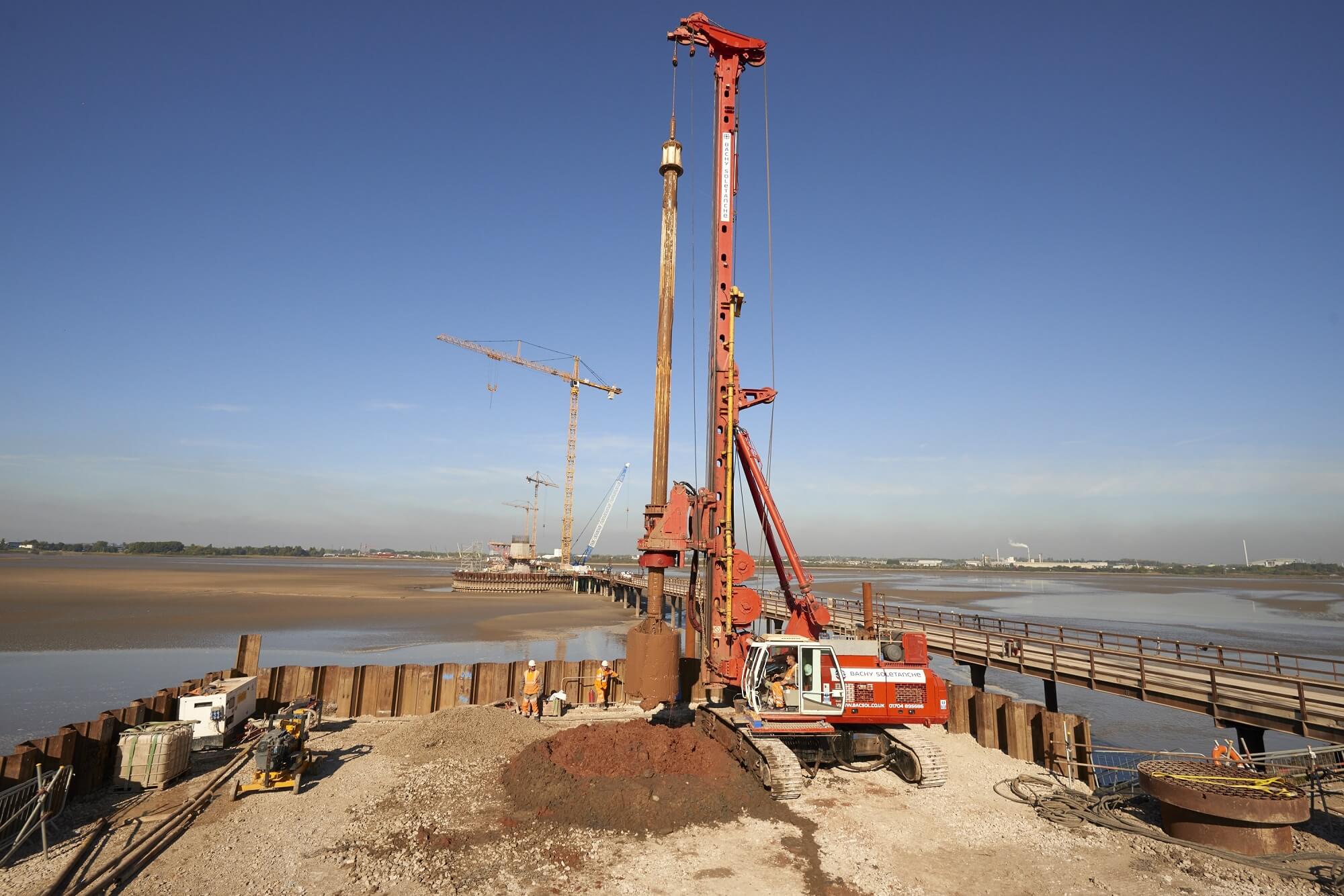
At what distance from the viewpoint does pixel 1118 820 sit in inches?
444

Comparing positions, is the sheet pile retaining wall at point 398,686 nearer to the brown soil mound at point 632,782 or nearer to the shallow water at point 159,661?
the shallow water at point 159,661

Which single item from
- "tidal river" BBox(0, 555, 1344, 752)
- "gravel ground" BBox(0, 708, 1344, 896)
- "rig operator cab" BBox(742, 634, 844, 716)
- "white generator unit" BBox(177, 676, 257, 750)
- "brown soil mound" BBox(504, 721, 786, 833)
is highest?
"rig operator cab" BBox(742, 634, 844, 716)

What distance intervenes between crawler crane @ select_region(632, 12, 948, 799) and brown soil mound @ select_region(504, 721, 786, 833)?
69 cm

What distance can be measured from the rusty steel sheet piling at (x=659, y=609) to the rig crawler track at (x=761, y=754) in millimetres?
1603

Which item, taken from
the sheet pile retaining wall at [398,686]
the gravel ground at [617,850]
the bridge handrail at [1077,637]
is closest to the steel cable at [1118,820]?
the gravel ground at [617,850]

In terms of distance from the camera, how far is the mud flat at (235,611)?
123 feet

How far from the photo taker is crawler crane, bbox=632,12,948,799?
13.7 meters

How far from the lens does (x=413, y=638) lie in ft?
136

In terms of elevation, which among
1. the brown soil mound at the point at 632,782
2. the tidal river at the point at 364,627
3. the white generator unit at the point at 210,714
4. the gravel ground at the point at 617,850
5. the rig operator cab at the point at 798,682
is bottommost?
the tidal river at the point at 364,627

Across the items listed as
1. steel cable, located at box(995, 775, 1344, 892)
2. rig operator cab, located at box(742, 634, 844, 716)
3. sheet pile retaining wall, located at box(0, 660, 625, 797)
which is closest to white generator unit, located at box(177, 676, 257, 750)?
sheet pile retaining wall, located at box(0, 660, 625, 797)

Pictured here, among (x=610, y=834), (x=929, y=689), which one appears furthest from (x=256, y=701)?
(x=929, y=689)

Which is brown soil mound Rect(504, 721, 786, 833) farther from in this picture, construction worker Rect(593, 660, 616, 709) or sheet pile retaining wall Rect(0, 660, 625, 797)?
sheet pile retaining wall Rect(0, 660, 625, 797)

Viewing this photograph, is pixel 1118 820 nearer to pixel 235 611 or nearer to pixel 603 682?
pixel 603 682

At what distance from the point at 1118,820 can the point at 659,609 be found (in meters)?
9.41
